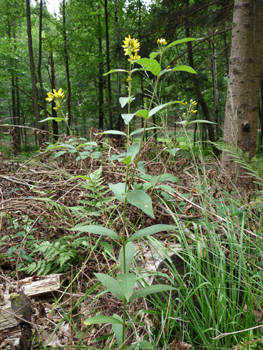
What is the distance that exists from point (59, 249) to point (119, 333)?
0.89 metres

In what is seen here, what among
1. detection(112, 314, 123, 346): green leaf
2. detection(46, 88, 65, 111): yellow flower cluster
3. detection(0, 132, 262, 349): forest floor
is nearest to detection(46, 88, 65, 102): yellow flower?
detection(46, 88, 65, 111): yellow flower cluster

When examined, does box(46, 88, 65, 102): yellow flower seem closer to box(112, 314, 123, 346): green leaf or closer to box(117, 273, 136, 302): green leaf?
box(117, 273, 136, 302): green leaf

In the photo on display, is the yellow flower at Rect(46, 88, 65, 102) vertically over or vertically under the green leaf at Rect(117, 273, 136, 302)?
over

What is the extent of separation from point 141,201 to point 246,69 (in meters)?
3.07

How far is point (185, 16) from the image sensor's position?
5.15 m

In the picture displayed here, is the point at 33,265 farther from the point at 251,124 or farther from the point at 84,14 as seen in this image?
the point at 84,14

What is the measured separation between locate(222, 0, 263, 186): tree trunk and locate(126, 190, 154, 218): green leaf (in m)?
2.34

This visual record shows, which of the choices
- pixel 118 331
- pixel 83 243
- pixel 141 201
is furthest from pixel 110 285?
pixel 83 243

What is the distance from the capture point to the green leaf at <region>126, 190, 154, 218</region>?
817 millimetres

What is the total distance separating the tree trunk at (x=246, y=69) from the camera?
2.89 meters

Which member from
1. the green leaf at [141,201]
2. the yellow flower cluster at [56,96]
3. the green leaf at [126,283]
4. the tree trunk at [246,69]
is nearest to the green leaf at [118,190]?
the green leaf at [141,201]

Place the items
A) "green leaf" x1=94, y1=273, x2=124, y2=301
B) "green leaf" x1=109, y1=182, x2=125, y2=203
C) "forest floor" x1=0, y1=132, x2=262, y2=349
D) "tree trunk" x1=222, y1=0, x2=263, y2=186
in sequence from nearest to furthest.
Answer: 1. "green leaf" x1=94, y1=273, x2=124, y2=301
2. "green leaf" x1=109, y1=182, x2=125, y2=203
3. "forest floor" x1=0, y1=132, x2=262, y2=349
4. "tree trunk" x1=222, y1=0, x2=263, y2=186

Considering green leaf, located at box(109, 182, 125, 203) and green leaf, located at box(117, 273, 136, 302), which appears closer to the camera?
green leaf, located at box(117, 273, 136, 302)

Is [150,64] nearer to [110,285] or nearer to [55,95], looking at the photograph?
[55,95]
